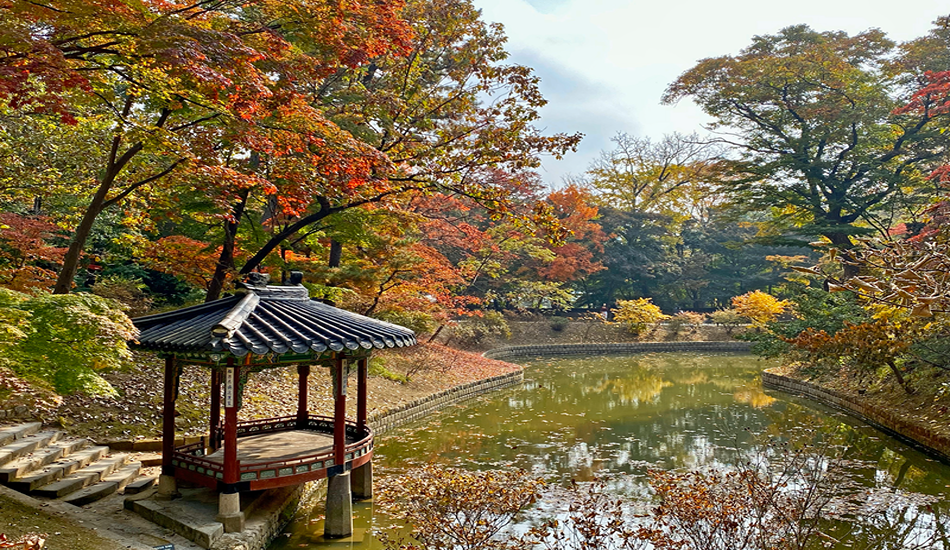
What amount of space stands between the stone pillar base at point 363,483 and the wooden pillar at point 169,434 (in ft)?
7.19

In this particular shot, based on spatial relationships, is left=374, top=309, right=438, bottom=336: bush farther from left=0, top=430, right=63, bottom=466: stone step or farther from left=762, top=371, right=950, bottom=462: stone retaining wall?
left=762, top=371, right=950, bottom=462: stone retaining wall

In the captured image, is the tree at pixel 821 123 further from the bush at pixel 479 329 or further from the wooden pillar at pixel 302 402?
the wooden pillar at pixel 302 402

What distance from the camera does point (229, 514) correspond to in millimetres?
5918

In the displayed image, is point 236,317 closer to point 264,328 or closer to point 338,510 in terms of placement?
point 264,328

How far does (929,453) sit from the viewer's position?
33.6 feet

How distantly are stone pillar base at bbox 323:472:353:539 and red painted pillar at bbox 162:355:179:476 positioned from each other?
5.71ft

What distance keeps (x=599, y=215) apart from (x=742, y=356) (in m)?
11.6

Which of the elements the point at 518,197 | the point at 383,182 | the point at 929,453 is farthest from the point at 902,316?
the point at 518,197

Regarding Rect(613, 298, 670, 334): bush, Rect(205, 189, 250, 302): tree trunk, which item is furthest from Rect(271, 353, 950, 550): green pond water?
Rect(613, 298, 670, 334): bush

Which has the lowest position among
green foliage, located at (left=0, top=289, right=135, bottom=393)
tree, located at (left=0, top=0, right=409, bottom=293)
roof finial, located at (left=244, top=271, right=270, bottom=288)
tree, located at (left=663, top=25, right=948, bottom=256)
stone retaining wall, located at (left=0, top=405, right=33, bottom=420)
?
stone retaining wall, located at (left=0, top=405, right=33, bottom=420)

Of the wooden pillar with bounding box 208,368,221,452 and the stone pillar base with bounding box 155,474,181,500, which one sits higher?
the wooden pillar with bounding box 208,368,221,452

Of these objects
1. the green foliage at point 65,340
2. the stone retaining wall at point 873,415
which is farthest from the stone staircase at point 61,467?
the stone retaining wall at point 873,415

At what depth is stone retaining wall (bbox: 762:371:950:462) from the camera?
1030 cm

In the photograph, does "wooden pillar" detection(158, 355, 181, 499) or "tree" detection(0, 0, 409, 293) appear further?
"wooden pillar" detection(158, 355, 181, 499)
